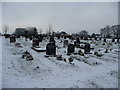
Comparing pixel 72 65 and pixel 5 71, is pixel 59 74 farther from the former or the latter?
pixel 5 71

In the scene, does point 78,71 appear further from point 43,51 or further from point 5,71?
point 43,51

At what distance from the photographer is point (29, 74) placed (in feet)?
35.3

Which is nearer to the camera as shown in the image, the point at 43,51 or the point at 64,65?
the point at 64,65

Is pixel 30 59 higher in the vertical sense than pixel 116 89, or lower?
higher

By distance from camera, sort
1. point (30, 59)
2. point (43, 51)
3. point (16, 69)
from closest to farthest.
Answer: point (16, 69) → point (30, 59) → point (43, 51)

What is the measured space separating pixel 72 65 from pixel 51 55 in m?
5.43

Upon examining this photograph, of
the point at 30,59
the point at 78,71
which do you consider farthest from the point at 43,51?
the point at 78,71

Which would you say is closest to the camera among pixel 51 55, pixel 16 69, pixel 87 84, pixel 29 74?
pixel 87 84

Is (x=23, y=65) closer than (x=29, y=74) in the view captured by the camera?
No

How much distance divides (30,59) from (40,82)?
5.67 metres

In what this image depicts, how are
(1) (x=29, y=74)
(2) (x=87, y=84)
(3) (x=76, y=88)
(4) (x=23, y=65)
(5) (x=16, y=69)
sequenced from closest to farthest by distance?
(3) (x=76, y=88) → (2) (x=87, y=84) → (1) (x=29, y=74) → (5) (x=16, y=69) → (4) (x=23, y=65)

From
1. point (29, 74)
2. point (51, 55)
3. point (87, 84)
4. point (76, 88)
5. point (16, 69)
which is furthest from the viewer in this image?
point (51, 55)

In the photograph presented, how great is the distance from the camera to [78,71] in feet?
39.0

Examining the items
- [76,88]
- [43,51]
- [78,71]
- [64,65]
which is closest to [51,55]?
[43,51]
